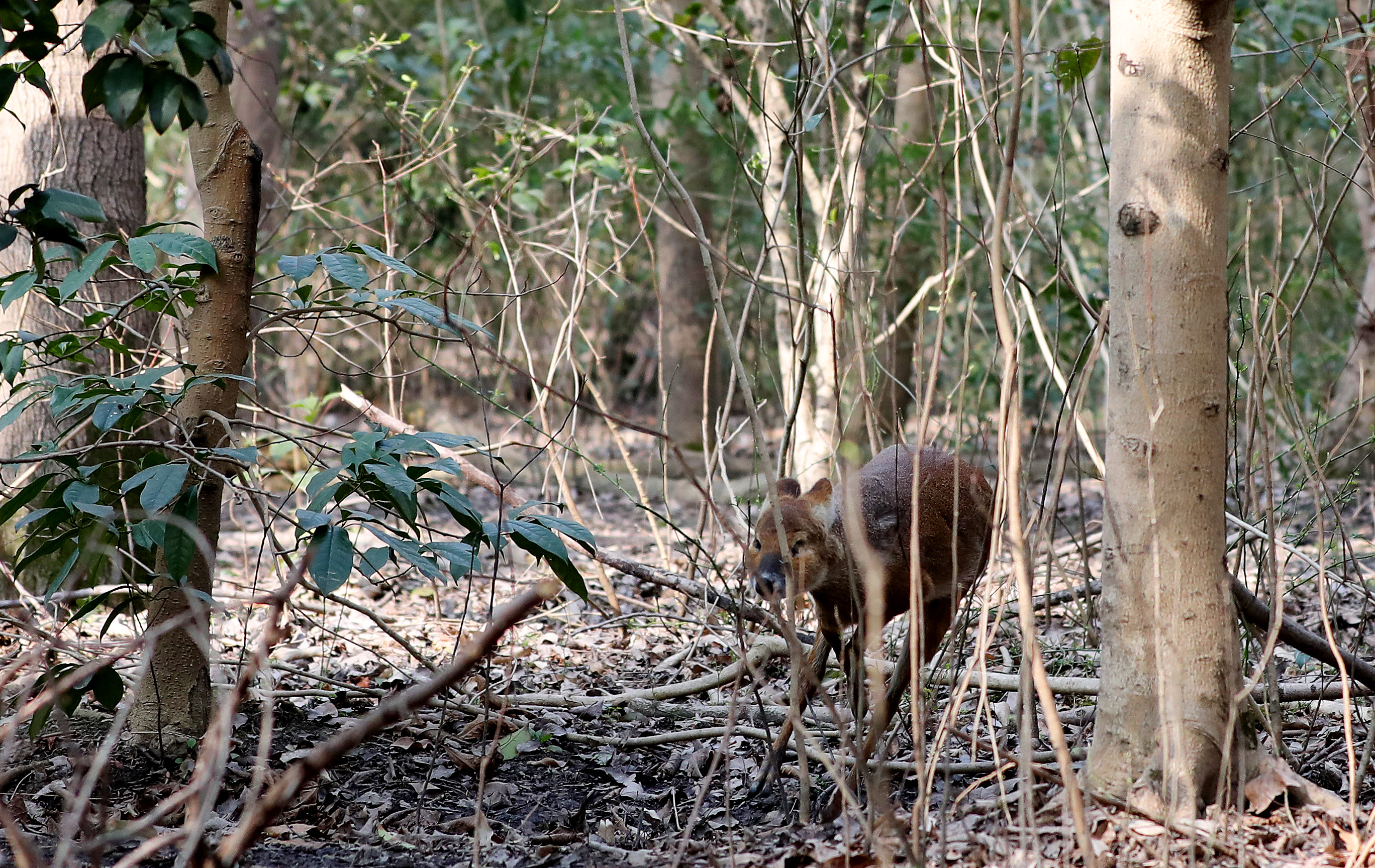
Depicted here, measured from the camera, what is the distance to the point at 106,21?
1.96m

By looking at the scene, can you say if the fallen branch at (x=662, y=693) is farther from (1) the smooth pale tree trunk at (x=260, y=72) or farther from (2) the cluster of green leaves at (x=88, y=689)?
(1) the smooth pale tree trunk at (x=260, y=72)

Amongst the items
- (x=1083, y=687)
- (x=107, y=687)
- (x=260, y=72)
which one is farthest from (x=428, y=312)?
(x=260, y=72)

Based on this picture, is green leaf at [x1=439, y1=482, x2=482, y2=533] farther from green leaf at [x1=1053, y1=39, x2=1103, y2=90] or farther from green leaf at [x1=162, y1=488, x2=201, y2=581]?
green leaf at [x1=1053, y1=39, x2=1103, y2=90]

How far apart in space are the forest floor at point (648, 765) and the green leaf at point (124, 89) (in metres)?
1.09

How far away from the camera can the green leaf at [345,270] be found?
2717mm

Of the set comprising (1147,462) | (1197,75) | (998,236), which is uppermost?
(1197,75)

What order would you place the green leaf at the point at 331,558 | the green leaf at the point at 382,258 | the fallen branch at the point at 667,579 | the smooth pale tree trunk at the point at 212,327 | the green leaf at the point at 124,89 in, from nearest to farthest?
the green leaf at the point at 124,89 → the green leaf at the point at 331,558 → the green leaf at the point at 382,258 → the smooth pale tree trunk at the point at 212,327 → the fallen branch at the point at 667,579

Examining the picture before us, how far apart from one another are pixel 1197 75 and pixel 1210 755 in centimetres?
145

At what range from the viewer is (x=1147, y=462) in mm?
2260

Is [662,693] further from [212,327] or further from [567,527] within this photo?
[212,327]

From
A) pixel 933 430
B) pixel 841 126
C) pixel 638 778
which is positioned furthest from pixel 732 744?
pixel 933 430

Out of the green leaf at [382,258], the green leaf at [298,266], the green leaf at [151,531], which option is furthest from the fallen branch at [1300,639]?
the green leaf at [151,531]

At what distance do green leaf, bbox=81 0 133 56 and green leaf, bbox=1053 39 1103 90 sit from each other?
7.42 feet

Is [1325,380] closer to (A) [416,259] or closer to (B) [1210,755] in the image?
(B) [1210,755]
